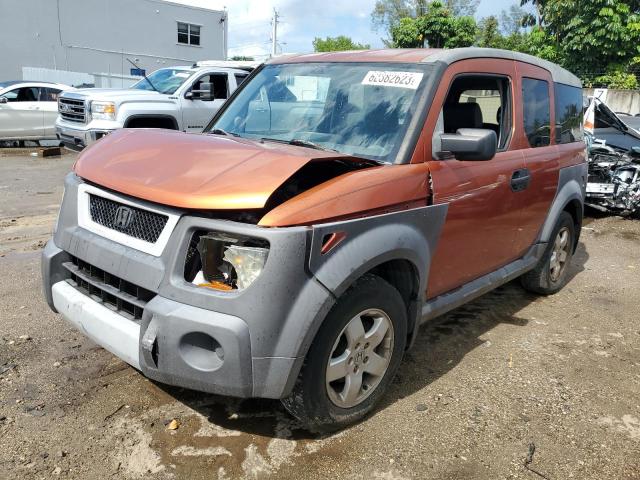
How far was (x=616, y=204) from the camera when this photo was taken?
8805mm

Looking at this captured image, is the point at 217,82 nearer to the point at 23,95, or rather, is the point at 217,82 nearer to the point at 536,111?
the point at 23,95

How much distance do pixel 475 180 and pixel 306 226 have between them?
149 centimetres

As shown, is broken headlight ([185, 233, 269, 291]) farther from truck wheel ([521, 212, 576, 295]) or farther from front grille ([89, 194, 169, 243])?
truck wheel ([521, 212, 576, 295])

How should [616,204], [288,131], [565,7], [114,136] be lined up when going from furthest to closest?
[565,7] → [616,204] → [288,131] → [114,136]

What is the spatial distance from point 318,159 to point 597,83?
2293 centimetres

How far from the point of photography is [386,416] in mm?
3098

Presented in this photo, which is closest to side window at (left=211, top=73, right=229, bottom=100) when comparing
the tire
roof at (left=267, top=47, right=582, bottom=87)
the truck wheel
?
roof at (left=267, top=47, right=582, bottom=87)

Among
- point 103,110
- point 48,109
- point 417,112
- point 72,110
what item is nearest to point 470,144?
point 417,112

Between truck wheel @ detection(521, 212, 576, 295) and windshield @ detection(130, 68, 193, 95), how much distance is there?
775 cm

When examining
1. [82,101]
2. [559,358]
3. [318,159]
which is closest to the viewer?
[318,159]

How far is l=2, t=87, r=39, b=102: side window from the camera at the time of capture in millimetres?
14227

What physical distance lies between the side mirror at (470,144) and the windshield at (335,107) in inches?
10.3

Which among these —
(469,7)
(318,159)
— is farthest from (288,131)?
(469,7)

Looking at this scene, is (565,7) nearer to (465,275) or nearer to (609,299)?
(609,299)
